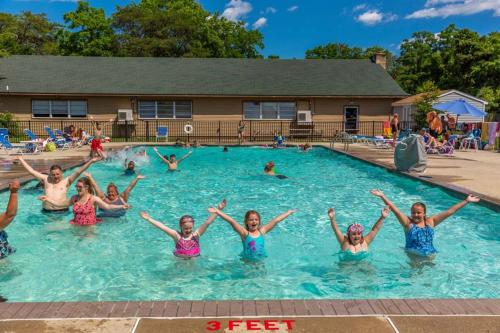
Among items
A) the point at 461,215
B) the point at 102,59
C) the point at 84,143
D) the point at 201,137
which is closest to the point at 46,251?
the point at 461,215

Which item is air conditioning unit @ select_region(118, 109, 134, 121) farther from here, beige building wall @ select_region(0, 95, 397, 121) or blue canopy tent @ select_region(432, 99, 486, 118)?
blue canopy tent @ select_region(432, 99, 486, 118)

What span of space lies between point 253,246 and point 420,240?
91.6 inches

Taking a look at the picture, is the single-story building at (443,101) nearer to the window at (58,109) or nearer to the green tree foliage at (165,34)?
the window at (58,109)

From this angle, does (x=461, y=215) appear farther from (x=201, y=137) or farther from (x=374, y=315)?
(x=201, y=137)

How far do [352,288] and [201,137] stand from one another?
2443 centimetres

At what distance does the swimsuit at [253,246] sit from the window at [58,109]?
25101mm

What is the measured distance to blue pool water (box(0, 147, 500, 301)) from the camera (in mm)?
5473

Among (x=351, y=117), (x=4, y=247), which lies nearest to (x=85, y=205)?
(x=4, y=247)

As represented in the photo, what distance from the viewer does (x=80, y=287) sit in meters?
5.51

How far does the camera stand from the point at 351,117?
30.3 m

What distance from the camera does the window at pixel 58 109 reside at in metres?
28.4

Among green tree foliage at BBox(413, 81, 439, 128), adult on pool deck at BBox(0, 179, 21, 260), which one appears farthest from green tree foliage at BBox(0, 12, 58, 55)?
adult on pool deck at BBox(0, 179, 21, 260)

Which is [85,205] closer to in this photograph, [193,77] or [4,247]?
[4,247]

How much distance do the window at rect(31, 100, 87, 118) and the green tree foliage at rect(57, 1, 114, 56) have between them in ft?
50.4
